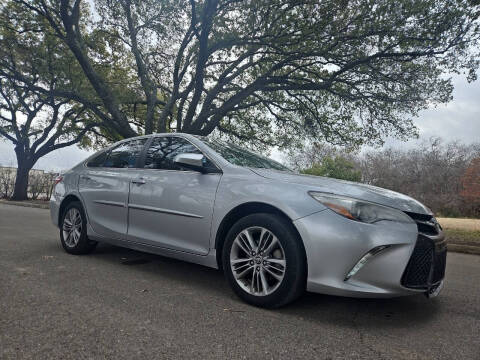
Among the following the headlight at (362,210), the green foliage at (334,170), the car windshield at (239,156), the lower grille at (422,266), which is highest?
the green foliage at (334,170)

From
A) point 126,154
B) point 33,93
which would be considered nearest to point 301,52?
point 126,154

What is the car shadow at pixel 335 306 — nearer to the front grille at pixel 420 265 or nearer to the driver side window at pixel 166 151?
the front grille at pixel 420 265

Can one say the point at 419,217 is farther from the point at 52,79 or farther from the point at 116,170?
the point at 52,79

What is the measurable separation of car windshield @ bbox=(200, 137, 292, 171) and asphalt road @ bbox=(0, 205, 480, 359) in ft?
4.10

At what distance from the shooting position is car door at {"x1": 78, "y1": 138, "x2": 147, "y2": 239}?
4023 mm

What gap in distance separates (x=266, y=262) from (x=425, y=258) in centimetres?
118

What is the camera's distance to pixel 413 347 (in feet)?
7.22

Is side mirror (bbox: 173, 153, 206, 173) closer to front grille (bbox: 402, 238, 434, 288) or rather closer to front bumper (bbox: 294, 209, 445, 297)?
front bumper (bbox: 294, 209, 445, 297)

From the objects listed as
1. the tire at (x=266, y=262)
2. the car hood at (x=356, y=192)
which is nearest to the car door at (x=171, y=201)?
the tire at (x=266, y=262)

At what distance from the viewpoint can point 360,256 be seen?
246cm

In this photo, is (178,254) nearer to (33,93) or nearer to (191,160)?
(191,160)

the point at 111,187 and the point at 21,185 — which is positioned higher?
the point at 111,187

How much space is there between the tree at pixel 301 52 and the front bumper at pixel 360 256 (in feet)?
29.5

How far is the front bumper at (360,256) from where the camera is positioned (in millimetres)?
2451
